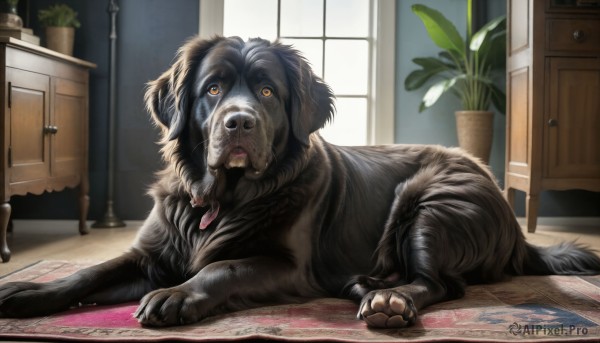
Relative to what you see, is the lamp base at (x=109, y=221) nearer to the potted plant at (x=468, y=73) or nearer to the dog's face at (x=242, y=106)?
the potted plant at (x=468, y=73)

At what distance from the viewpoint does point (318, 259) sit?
221 cm

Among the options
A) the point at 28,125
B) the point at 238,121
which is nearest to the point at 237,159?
the point at 238,121

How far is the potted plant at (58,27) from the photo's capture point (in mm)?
4219

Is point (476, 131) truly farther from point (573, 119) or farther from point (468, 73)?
point (573, 119)

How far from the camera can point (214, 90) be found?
2.12 metres

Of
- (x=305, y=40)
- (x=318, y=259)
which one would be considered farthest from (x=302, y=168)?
(x=305, y=40)

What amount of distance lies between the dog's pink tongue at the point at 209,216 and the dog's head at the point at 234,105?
0.04 m

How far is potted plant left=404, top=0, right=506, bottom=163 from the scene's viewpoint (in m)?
4.45

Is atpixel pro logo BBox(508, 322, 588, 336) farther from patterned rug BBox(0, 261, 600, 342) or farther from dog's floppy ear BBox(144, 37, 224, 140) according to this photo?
dog's floppy ear BBox(144, 37, 224, 140)

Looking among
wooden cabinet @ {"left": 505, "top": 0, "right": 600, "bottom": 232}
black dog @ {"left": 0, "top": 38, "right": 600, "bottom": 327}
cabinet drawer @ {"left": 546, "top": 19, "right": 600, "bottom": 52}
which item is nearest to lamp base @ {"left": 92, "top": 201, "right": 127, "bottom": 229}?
black dog @ {"left": 0, "top": 38, "right": 600, "bottom": 327}

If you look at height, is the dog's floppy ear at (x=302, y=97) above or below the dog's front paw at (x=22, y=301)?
above

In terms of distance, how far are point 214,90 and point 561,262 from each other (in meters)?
1.50

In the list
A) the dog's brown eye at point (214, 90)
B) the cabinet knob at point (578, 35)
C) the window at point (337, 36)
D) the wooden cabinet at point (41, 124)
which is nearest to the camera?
the dog's brown eye at point (214, 90)

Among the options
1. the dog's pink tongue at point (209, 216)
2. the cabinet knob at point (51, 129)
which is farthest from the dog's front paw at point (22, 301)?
the cabinet knob at point (51, 129)
